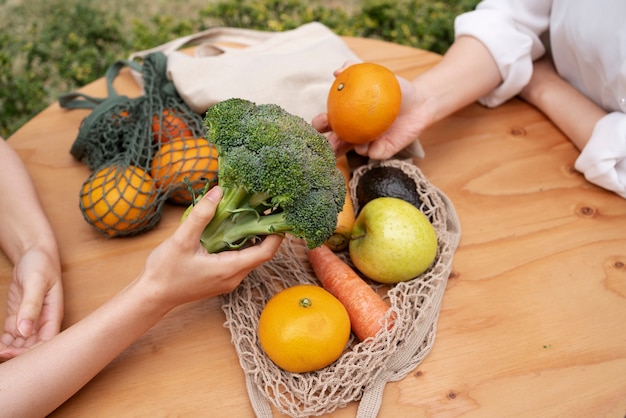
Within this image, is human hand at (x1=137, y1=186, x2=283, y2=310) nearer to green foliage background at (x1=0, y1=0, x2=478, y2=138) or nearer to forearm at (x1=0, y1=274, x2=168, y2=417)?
forearm at (x1=0, y1=274, x2=168, y2=417)

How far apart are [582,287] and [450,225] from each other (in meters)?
0.32

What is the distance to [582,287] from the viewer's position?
1236mm

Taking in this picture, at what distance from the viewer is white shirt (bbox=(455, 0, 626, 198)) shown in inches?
56.2

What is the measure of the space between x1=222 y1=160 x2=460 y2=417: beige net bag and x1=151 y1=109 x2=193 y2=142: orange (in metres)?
0.41

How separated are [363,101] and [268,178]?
0.37 metres

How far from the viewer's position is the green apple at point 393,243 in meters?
1.21

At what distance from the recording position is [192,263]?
1063 mm

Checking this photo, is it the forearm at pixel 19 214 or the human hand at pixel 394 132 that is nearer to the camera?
the forearm at pixel 19 214

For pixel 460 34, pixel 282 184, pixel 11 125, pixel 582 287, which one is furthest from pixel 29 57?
pixel 582 287

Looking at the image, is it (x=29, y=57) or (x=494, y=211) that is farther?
(x=29, y=57)

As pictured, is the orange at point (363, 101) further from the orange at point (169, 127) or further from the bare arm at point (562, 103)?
the bare arm at point (562, 103)

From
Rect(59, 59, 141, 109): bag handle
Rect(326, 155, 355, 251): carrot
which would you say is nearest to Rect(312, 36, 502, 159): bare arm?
Rect(326, 155, 355, 251): carrot

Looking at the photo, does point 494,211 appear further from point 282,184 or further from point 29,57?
point 29,57

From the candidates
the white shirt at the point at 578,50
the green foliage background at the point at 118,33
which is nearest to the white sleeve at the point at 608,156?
the white shirt at the point at 578,50
